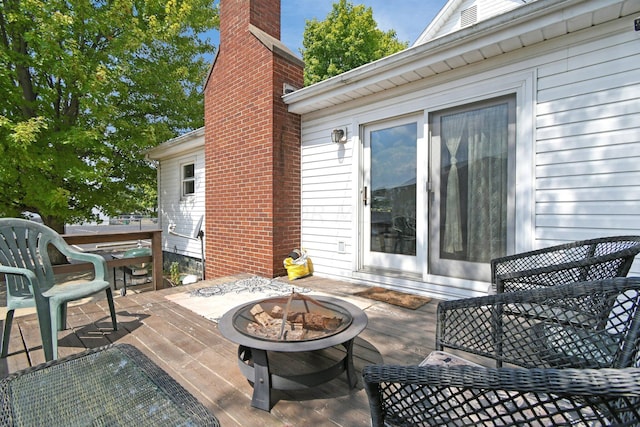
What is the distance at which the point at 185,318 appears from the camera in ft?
9.54

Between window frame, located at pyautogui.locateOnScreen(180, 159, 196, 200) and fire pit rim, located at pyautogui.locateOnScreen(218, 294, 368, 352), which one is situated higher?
window frame, located at pyautogui.locateOnScreen(180, 159, 196, 200)

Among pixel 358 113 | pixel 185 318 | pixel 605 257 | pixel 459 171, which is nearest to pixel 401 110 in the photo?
pixel 358 113

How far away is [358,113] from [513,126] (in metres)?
1.89

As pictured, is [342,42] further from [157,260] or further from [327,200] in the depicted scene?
[157,260]

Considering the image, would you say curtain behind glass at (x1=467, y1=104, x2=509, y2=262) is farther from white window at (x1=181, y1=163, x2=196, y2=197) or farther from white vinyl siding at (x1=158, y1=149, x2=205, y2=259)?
white window at (x1=181, y1=163, x2=196, y2=197)

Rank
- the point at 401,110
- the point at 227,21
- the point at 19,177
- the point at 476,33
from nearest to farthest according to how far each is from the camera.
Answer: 1. the point at 476,33
2. the point at 401,110
3. the point at 227,21
4. the point at 19,177

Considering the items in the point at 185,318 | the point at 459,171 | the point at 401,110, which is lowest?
the point at 185,318

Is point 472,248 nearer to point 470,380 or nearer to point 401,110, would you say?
point 401,110

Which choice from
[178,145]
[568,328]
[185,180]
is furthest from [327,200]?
[185,180]

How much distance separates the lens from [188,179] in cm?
775

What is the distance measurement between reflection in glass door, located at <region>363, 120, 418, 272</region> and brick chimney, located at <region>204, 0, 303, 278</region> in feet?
4.11

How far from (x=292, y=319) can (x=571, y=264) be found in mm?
1576

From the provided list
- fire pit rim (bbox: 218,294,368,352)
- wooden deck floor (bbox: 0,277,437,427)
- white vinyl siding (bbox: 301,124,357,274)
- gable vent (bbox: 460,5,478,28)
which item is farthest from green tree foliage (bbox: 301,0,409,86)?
fire pit rim (bbox: 218,294,368,352)

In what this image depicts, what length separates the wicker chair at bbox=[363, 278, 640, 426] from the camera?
0.65 metres
